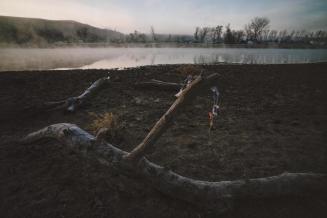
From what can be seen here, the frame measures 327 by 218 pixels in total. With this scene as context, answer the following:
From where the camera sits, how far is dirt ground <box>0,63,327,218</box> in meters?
2.98

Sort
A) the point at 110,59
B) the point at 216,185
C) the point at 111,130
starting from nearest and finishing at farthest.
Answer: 1. the point at 216,185
2. the point at 111,130
3. the point at 110,59

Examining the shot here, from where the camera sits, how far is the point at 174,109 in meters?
2.79

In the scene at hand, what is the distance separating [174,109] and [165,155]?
72.4 inches

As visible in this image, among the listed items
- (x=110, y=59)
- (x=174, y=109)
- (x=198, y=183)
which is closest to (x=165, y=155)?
(x=198, y=183)

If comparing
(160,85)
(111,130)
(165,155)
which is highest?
(160,85)

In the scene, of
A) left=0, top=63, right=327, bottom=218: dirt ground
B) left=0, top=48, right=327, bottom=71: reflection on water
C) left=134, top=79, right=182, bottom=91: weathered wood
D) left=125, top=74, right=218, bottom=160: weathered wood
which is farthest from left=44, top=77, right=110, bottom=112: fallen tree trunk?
left=0, top=48, right=327, bottom=71: reflection on water

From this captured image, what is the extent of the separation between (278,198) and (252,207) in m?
0.45

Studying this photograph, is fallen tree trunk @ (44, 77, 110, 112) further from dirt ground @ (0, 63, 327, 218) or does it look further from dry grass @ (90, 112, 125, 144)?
dry grass @ (90, 112, 125, 144)

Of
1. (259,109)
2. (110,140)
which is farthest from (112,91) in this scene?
(259,109)

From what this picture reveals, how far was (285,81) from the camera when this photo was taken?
A: 1241cm

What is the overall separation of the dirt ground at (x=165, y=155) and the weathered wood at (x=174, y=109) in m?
0.65

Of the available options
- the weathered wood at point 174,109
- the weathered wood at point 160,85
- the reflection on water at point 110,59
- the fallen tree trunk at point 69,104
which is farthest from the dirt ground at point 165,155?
the reflection on water at point 110,59

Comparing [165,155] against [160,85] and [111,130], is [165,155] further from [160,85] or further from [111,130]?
[160,85]

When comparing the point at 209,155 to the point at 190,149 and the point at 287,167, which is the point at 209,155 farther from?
the point at 287,167
